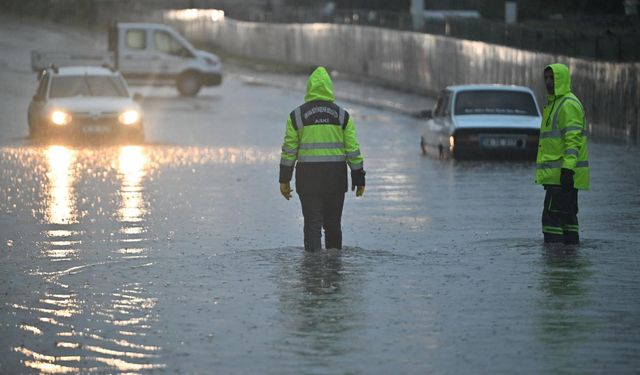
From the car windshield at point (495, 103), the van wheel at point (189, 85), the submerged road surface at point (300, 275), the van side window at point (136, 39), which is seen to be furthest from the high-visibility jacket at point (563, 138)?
the van side window at point (136, 39)

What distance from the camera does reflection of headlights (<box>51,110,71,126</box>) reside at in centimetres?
2860

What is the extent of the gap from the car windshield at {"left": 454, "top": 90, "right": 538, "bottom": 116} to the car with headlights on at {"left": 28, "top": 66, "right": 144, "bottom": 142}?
5.90 m

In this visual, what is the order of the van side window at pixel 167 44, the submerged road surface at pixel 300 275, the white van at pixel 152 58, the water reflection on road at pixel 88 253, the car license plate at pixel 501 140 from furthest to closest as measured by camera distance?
1. the van side window at pixel 167 44
2. the white van at pixel 152 58
3. the car license plate at pixel 501 140
4. the water reflection on road at pixel 88 253
5. the submerged road surface at pixel 300 275

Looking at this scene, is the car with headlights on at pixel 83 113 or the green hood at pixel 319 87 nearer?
the green hood at pixel 319 87

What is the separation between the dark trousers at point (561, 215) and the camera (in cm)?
1409

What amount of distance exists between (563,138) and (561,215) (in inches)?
25.8

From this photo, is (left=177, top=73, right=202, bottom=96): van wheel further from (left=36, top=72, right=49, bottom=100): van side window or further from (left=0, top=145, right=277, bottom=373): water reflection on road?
(left=0, top=145, right=277, bottom=373): water reflection on road

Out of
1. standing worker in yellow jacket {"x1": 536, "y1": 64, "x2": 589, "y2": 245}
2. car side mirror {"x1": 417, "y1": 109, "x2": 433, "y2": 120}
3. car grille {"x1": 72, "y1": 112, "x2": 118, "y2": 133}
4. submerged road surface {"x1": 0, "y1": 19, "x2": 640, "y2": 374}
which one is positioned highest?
standing worker in yellow jacket {"x1": 536, "y1": 64, "x2": 589, "y2": 245}

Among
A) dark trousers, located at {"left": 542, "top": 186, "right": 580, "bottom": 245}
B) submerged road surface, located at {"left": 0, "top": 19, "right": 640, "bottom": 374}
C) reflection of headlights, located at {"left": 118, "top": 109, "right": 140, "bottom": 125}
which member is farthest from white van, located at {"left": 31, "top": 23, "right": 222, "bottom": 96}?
dark trousers, located at {"left": 542, "top": 186, "right": 580, "bottom": 245}

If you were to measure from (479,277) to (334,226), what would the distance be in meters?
1.71

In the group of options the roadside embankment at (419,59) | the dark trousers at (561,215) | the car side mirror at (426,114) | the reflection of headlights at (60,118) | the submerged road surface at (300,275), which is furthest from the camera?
the roadside embankment at (419,59)

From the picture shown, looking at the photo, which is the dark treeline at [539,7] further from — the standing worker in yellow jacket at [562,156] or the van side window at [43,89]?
the standing worker in yellow jacket at [562,156]

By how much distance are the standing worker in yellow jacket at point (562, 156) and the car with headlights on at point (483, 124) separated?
416 inches

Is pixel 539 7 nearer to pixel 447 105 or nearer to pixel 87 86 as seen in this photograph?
pixel 87 86
